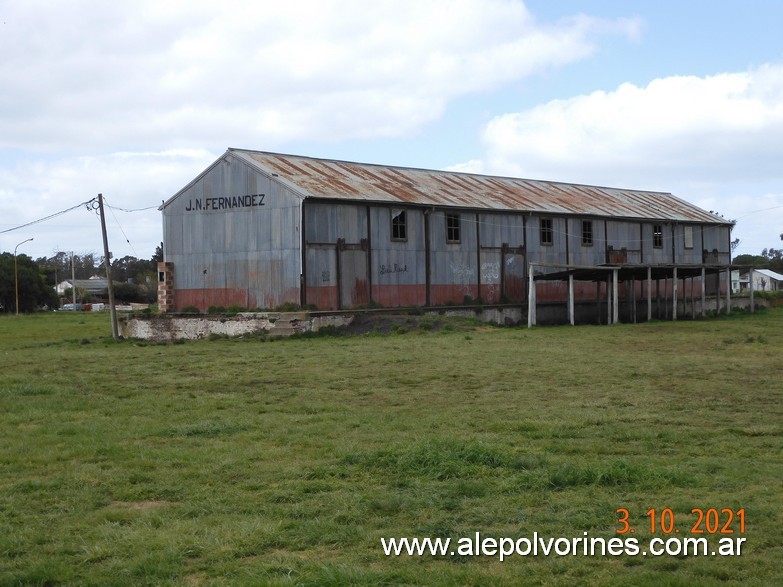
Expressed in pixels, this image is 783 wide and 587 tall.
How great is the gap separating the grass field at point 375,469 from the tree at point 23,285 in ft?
198

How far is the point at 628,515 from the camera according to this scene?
7906 mm

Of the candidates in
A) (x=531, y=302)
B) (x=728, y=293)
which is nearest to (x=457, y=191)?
(x=531, y=302)

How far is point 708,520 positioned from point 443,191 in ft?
117

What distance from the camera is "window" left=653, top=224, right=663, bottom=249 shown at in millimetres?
50812

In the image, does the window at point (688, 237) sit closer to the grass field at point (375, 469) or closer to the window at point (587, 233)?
the window at point (587, 233)

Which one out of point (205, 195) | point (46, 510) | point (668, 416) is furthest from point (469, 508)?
point (205, 195)

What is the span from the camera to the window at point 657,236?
5081cm

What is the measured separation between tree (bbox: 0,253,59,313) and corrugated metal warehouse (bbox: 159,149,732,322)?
142 ft

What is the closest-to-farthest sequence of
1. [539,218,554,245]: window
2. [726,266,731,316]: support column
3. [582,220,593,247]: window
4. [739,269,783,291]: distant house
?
[539,218,554,245]: window → [582,220,593,247]: window → [726,266,731,316]: support column → [739,269,783,291]: distant house

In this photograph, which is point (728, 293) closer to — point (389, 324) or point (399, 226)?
point (399, 226)

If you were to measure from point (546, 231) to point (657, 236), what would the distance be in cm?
957

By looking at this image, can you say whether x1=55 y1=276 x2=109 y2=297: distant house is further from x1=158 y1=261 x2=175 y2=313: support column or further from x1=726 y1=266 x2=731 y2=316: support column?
x1=726 y1=266 x2=731 y2=316: support column

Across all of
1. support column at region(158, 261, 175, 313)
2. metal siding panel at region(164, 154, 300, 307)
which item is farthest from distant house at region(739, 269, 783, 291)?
support column at region(158, 261, 175, 313)

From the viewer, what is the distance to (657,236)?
50.9 metres
